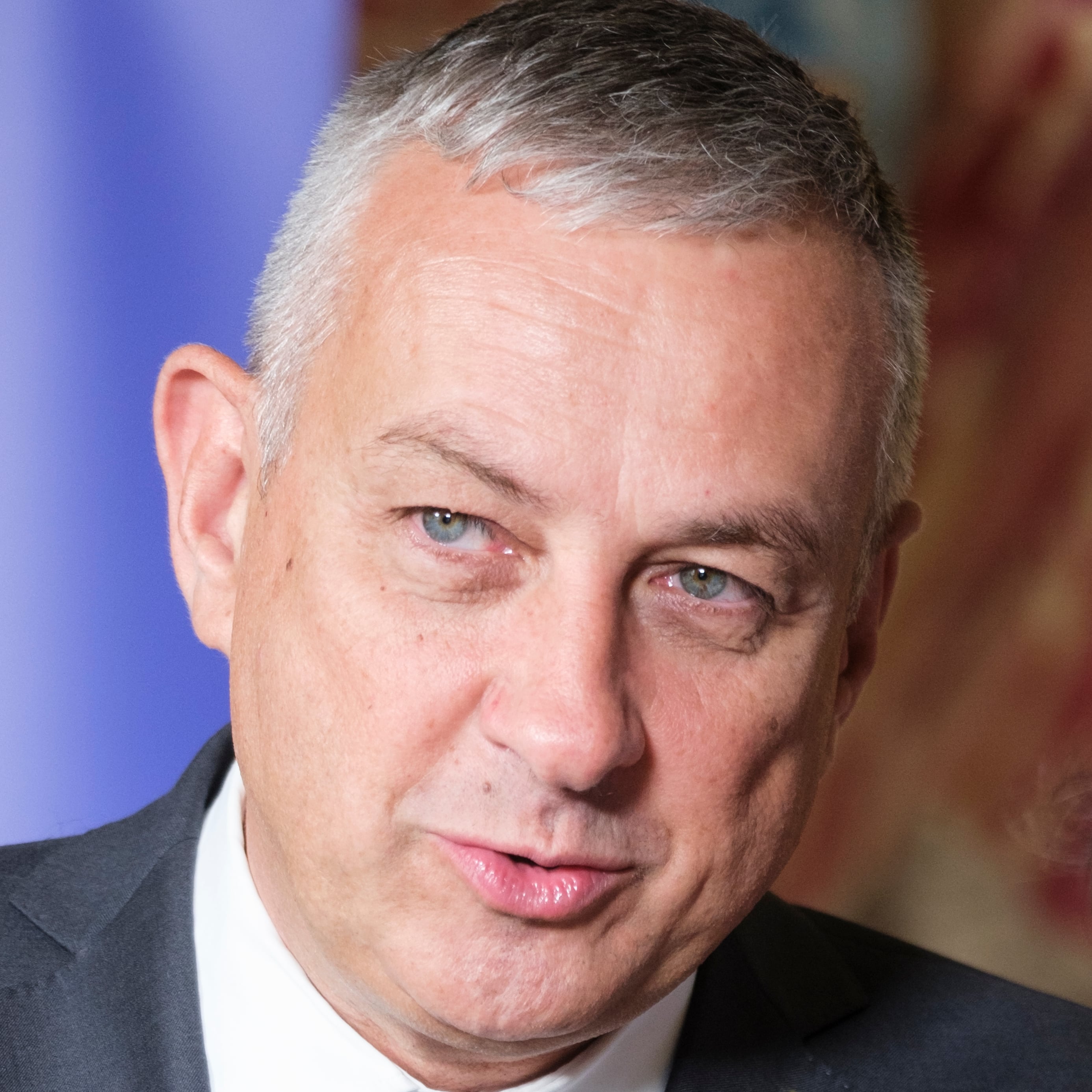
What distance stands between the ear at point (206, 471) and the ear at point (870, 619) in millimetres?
840

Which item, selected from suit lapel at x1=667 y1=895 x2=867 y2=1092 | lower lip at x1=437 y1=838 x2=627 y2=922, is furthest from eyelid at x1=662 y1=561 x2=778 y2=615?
suit lapel at x1=667 y1=895 x2=867 y2=1092

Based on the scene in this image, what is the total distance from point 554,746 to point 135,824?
92cm

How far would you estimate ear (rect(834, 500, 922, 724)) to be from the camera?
208 cm

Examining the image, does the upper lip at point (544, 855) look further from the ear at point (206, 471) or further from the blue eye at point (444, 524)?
the ear at point (206, 471)

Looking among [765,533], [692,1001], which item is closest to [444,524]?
[765,533]

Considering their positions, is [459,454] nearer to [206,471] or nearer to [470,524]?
[470,524]

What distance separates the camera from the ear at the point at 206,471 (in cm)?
198

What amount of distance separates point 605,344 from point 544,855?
0.56 m

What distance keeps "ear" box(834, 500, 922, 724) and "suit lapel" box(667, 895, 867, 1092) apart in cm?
43

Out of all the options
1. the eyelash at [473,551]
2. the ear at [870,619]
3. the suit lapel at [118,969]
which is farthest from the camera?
the ear at [870,619]

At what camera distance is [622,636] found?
1.67 m

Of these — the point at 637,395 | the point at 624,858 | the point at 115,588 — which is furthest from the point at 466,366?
the point at 115,588

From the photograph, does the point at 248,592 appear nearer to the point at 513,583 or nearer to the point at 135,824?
the point at 513,583

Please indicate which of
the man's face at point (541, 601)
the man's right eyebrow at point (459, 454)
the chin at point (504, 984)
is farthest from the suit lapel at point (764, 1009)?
the man's right eyebrow at point (459, 454)
